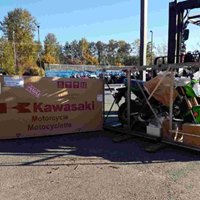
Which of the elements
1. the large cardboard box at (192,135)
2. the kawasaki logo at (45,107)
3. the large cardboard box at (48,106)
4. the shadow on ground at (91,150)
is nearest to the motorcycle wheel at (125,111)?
the large cardboard box at (48,106)

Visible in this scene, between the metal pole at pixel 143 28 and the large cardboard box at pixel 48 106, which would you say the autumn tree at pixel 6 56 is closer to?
the metal pole at pixel 143 28

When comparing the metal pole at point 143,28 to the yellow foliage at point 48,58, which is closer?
the metal pole at point 143,28

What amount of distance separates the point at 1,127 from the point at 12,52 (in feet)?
151

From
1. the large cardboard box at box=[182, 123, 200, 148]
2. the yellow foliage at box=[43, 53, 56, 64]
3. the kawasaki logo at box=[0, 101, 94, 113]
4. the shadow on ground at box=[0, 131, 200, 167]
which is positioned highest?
the yellow foliage at box=[43, 53, 56, 64]

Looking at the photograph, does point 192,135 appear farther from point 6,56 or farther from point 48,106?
point 6,56

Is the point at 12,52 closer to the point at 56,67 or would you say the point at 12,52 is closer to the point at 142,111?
the point at 56,67

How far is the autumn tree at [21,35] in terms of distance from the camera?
5100 cm

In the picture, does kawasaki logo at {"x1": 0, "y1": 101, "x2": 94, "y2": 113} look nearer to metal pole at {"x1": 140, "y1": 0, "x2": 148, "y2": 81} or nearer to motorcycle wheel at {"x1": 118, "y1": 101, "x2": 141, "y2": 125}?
motorcycle wheel at {"x1": 118, "y1": 101, "x2": 141, "y2": 125}

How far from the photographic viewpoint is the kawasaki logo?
24.4ft

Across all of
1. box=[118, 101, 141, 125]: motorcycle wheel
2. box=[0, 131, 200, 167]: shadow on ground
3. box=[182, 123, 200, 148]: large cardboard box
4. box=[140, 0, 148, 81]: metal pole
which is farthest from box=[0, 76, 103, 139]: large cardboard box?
box=[140, 0, 148, 81]: metal pole

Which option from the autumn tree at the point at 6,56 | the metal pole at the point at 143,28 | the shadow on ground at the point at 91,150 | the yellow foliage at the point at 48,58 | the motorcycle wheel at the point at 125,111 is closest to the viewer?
the shadow on ground at the point at 91,150

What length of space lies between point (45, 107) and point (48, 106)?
3.1 inches

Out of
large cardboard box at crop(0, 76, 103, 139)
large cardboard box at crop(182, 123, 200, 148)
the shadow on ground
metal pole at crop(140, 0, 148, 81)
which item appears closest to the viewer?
the shadow on ground

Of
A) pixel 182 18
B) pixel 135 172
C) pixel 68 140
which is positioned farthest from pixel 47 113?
pixel 182 18
